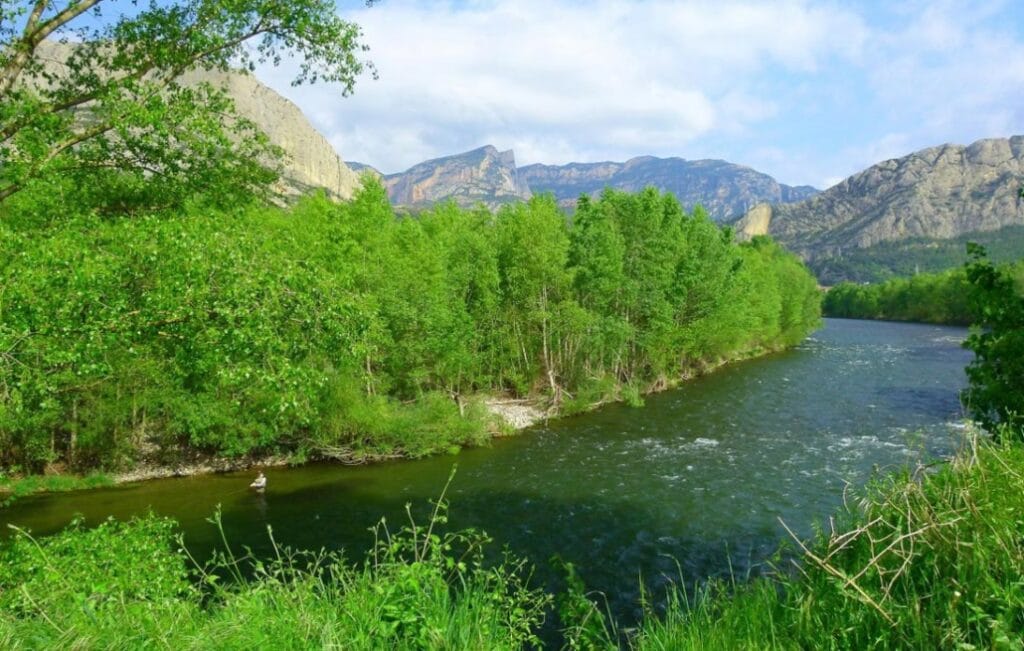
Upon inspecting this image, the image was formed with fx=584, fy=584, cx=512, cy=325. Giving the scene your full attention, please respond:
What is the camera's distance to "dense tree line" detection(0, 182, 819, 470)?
21.6ft

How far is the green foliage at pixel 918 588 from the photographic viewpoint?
14.7 ft

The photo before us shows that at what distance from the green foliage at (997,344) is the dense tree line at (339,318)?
10.7m

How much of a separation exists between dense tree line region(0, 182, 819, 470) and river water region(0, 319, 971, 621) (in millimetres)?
2725

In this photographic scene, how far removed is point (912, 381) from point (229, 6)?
47.6 metres

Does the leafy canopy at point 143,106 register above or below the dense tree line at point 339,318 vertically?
above

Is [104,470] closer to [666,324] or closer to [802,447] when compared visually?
[802,447]

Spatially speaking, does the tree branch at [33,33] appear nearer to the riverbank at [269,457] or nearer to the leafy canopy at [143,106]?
the leafy canopy at [143,106]

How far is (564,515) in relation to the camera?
19.3 metres

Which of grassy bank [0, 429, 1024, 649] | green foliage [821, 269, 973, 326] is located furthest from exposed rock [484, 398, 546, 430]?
green foliage [821, 269, 973, 326]

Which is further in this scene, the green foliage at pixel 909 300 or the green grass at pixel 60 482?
the green foliage at pixel 909 300

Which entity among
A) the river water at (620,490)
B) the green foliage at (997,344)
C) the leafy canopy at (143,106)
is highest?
the leafy canopy at (143,106)

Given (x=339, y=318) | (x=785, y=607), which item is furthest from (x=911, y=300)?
(x=339, y=318)

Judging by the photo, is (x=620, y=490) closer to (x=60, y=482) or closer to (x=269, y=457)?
(x=269, y=457)

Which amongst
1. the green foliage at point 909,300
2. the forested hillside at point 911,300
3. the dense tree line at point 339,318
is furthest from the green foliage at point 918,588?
the green foliage at point 909,300
